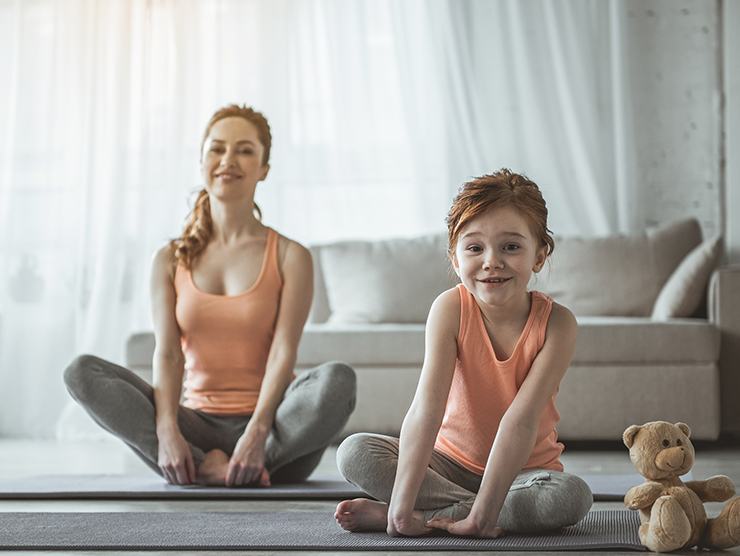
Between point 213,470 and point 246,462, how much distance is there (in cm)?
10

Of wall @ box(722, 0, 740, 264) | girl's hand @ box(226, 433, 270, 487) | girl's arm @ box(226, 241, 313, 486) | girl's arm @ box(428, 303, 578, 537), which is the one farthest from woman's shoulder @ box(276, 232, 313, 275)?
wall @ box(722, 0, 740, 264)

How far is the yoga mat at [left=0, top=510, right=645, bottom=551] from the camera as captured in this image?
1153 millimetres

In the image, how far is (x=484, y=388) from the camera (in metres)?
1.30

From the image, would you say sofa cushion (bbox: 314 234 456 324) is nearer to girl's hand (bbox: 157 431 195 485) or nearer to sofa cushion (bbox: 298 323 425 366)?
sofa cushion (bbox: 298 323 425 366)

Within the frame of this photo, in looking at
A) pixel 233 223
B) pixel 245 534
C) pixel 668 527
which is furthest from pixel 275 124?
pixel 668 527

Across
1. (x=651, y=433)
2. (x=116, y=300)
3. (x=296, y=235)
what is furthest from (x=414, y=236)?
(x=651, y=433)

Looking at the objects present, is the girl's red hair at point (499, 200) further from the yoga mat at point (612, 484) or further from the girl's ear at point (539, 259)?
the yoga mat at point (612, 484)

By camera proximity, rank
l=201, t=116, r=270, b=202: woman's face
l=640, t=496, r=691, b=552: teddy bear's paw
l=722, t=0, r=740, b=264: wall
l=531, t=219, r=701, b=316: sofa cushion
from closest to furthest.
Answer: l=640, t=496, r=691, b=552: teddy bear's paw < l=201, t=116, r=270, b=202: woman's face < l=531, t=219, r=701, b=316: sofa cushion < l=722, t=0, r=740, b=264: wall

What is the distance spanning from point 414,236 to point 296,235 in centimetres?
54

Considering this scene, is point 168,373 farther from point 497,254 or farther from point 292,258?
point 497,254

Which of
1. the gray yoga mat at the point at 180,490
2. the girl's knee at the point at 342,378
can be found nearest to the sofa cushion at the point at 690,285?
the gray yoga mat at the point at 180,490

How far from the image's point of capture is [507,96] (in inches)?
138

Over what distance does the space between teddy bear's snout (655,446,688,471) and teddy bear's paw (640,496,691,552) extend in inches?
1.7

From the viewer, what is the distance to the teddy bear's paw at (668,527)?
1086 mm
